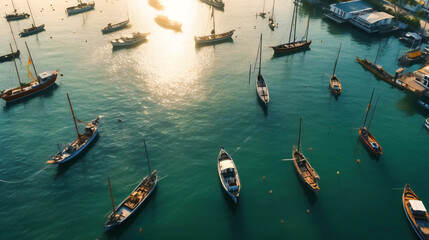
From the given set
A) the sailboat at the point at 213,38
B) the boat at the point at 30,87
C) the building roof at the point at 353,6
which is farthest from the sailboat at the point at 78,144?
the building roof at the point at 353,6

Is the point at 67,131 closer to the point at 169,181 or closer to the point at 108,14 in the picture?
the point at 169,181

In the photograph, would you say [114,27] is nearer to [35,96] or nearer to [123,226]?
[35,96]

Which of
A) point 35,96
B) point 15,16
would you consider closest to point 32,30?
point 15,16

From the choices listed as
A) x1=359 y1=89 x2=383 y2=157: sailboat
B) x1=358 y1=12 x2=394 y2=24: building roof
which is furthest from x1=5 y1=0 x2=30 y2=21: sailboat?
x1=359 y1=89 x2=383 y2=157: sailboat

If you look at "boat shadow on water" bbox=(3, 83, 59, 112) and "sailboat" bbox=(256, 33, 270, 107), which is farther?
"boat shadow on water" bbox=(3, 83, 59, 112)

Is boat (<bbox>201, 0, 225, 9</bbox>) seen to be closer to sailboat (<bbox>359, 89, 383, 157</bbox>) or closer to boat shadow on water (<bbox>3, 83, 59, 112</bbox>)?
boat shadow on water (<bbox>3, 83, 59, 112</bbox>)

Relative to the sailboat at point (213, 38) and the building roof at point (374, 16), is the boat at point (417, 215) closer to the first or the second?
the sailboat at point (213, 38)
